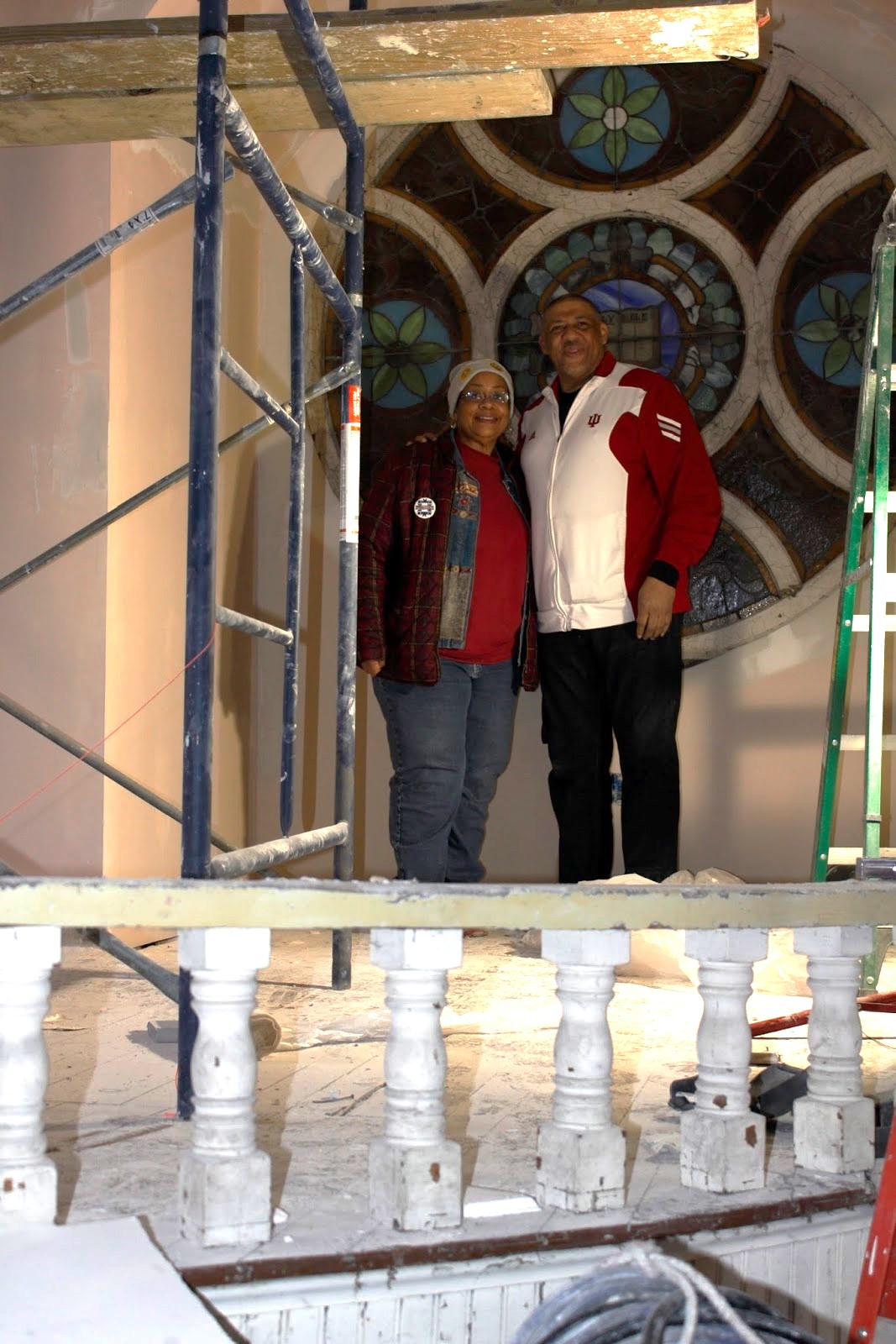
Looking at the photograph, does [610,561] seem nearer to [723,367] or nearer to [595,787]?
[595,787]

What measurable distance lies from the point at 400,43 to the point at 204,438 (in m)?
1.11

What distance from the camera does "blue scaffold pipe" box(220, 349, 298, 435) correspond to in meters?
2.21

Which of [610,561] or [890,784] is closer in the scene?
[610,561]

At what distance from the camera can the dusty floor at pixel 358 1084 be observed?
5.77ft

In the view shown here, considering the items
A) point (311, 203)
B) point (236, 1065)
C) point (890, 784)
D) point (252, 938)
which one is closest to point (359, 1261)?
point (236, 1065)

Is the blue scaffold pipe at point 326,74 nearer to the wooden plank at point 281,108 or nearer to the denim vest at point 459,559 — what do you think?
the wooden plank at point 281,108

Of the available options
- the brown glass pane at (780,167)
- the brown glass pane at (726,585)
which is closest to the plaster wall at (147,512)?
the brown glass pane at (726,585)

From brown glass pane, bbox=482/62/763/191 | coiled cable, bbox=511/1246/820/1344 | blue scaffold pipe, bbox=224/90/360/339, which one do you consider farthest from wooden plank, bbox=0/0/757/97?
brown glass pane, bbox=482/62/763/191

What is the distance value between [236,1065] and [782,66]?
173 inches

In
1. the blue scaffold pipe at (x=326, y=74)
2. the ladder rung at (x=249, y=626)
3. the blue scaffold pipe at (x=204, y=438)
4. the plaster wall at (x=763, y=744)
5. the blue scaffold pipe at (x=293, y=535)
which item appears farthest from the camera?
the plaster wall at (x=763, y=744)

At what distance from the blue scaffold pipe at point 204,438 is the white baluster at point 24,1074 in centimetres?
43

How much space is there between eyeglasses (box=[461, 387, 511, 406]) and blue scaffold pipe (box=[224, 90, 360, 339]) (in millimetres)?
624

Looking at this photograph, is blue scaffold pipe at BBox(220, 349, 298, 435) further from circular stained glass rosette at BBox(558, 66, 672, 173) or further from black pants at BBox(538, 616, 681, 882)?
circular stained glass rosette at BBox(558, 66, 672, 173)

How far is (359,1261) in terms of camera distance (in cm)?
159
